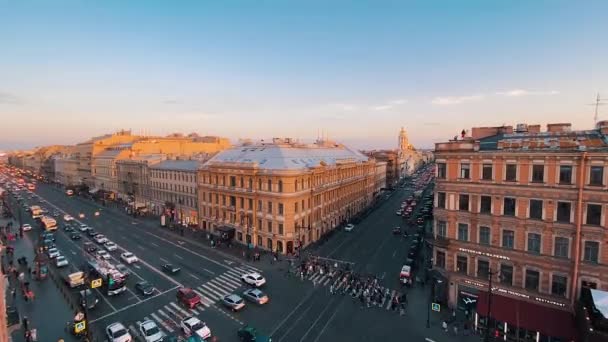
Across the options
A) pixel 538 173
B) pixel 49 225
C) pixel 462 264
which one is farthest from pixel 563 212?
pixel 49 225

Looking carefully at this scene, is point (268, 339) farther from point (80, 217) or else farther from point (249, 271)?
point (80, 217)

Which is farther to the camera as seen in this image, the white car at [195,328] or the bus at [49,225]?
the bus at [49,225]

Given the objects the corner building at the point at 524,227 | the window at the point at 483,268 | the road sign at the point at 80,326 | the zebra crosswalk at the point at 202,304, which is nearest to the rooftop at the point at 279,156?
the zebra crosswalk at the point at 202,304

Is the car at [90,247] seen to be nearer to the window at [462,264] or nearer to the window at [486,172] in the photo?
the window at [462,264]

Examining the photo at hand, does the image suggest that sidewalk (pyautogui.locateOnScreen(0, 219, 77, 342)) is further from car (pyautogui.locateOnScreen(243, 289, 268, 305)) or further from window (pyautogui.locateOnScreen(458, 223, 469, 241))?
window (pyautogui.locateOnScreen(458, 223, 469, 241))

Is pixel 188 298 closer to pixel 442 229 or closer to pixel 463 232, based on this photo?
pixel 442 229

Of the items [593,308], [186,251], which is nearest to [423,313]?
[593,308]

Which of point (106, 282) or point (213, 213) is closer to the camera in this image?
point (106, 282)
